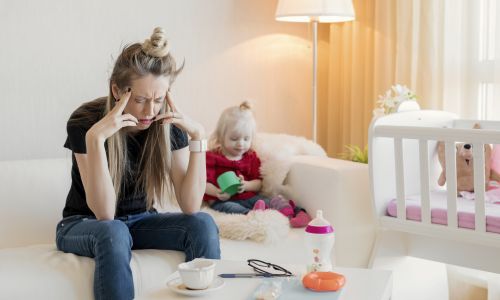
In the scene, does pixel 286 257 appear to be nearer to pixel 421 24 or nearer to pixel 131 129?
pixel 131 129

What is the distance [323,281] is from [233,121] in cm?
128

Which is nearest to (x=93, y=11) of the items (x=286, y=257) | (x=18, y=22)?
(x=18, y=22)

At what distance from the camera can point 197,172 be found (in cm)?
212

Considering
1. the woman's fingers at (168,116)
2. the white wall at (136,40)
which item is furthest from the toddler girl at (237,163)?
the woman's fingers at (168,116)

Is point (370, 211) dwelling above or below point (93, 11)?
below

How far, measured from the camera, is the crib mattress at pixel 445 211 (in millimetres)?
2176

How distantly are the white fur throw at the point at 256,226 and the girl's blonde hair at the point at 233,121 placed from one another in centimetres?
42

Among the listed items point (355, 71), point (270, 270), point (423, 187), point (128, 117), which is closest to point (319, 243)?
point (270, 270)

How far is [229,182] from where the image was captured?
2633 millimetres

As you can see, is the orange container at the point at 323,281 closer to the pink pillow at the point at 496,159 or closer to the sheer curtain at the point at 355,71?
the pink pillow at the point at 496,159

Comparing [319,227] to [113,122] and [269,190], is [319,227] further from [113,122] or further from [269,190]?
[269,190]

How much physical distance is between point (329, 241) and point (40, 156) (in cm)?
149

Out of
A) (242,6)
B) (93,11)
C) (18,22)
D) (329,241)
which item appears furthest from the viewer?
(242,6)

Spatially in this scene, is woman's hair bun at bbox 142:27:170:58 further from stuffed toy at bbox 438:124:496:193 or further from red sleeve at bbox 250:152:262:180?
stuffed toy at bbox 438:124:496:193
